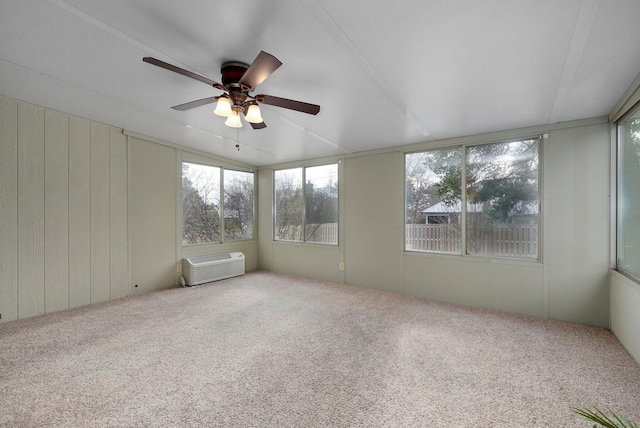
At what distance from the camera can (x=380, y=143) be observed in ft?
13.1

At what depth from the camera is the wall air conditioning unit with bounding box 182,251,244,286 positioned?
14.5ft

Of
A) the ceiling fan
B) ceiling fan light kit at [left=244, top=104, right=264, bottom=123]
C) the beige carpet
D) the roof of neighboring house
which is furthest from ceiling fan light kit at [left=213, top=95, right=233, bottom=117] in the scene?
the roof of neighboring house

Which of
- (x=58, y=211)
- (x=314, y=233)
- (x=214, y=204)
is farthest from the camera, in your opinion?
(x=314, y=233)

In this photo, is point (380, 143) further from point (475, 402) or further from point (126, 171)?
point (126, 171)

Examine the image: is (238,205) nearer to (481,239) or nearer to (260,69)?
(260,69)

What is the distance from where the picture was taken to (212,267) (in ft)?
15.3

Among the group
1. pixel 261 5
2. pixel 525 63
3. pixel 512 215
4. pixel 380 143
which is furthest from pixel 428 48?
pixel 512 215

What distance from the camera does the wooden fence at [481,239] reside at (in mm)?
3283

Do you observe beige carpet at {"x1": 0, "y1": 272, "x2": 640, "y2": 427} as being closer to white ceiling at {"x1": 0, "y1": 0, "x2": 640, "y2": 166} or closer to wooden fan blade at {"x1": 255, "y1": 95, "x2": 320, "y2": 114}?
wooden fan blade at {"x1": 255, "y1": 95, "x2": 320, "y2": 114}

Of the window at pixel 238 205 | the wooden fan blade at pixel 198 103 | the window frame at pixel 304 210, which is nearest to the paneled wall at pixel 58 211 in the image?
the window at pixel 238 205

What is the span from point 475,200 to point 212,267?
4.11 meters

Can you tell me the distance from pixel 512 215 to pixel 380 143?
190 centimetres

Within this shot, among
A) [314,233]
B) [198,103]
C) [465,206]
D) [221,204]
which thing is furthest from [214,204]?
[465,206]

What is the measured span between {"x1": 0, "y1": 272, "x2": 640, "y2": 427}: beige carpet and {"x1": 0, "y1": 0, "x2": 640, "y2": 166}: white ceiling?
222cm
